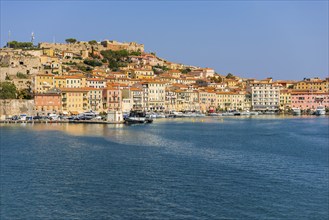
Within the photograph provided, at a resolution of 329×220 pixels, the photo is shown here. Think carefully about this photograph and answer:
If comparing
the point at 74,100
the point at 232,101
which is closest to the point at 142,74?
the point at 232,101

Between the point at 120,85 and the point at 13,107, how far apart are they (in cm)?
1225

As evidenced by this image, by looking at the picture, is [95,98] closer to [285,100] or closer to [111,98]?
[111,98]

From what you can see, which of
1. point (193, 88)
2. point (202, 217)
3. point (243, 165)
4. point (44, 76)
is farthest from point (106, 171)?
point (193, 88)

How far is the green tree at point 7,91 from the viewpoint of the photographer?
4288cm

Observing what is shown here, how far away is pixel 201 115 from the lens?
56.1 m

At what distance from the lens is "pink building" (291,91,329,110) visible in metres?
65.6

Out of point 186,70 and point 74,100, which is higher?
point 186,70

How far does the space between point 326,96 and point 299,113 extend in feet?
20.2

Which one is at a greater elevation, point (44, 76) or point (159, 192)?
point (44, 76)

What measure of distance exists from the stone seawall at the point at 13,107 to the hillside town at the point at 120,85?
3.4 inches

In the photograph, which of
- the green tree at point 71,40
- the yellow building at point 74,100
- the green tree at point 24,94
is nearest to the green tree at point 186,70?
the green tree at point 71,40

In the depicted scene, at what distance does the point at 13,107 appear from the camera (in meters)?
43.0

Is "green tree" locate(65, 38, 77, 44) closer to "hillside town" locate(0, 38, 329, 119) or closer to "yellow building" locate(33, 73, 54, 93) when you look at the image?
"hillside town" locate(0, 38, 329, 119)

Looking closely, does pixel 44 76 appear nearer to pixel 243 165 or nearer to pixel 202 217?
pixel 243 165
